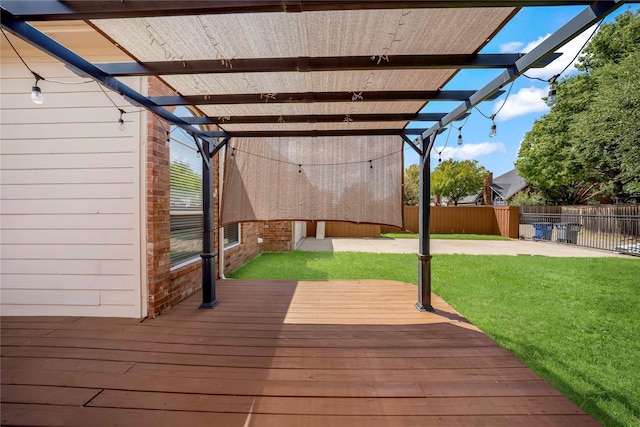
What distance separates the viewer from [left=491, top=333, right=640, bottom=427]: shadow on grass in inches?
70.7

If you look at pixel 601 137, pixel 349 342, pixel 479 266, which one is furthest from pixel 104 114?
pixel 601 137

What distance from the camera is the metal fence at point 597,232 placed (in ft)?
29.3

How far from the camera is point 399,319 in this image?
10.2 feet

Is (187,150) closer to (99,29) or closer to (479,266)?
(99,29)

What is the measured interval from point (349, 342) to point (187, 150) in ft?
11.8

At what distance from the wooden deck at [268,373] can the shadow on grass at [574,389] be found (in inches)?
8.2

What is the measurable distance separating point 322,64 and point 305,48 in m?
0.17

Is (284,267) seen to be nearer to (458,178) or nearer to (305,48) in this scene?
(305,48)

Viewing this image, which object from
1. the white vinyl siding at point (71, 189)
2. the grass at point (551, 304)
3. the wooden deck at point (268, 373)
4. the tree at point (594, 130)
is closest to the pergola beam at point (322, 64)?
the white vinyl siding at point (71, 189)

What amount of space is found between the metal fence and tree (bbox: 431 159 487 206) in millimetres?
14364

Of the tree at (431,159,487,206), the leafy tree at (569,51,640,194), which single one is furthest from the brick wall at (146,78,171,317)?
the tree at (431,159,487,206)

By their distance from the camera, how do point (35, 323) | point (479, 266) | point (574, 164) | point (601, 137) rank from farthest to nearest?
point (574, 164)
point (601, 137)
point (479, 266)
point (35, 323)

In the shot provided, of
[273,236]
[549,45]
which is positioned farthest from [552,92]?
[273,236]

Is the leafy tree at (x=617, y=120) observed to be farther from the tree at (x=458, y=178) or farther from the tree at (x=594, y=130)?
the tree at (x=458, y=178)
